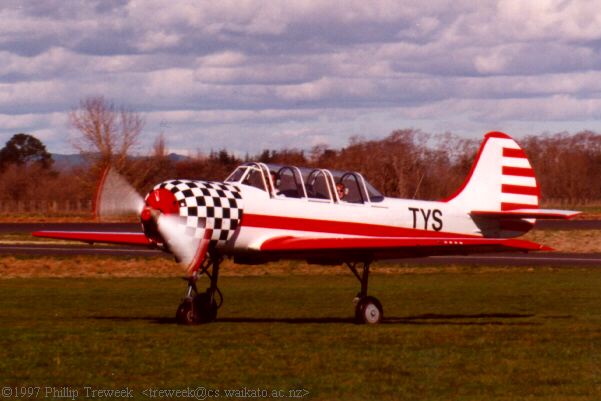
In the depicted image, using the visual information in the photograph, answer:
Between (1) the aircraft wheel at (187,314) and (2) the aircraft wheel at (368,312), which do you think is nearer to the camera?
(1) the aircraft wheel at (187,314)

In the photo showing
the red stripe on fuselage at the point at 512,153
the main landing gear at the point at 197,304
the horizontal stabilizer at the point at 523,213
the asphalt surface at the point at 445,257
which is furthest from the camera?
the asphalt surface at the point at 445,257

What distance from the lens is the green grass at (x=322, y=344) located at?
11008mm

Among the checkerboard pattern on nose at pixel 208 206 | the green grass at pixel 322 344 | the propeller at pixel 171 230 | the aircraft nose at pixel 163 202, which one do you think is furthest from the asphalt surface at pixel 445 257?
the aircraft nose at pixel 163 202

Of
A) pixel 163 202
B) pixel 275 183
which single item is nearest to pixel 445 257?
pixel 275 183

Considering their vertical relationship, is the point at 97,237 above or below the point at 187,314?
above

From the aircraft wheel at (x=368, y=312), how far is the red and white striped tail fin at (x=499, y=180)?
13.9 ft

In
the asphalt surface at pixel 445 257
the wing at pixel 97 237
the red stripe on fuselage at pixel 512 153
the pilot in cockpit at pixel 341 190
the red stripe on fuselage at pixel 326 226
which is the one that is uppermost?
the red stripe on fuselage at pixel 512 153

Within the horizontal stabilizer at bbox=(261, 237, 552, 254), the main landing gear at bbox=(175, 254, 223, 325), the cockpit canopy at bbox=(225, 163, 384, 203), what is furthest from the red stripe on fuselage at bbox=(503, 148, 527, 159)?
the main landing gear at bbox=(175, 254, 223, 325)

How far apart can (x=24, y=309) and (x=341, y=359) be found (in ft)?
32.5

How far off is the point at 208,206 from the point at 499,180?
305 inches

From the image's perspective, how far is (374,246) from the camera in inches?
676

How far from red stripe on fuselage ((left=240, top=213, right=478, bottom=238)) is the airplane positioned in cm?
2

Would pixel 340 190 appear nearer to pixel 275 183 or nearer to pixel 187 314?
pixel 275 183

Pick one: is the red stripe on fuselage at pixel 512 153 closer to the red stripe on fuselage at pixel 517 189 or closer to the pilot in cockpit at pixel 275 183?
the red stripe on fuselage at pixel 517 189
